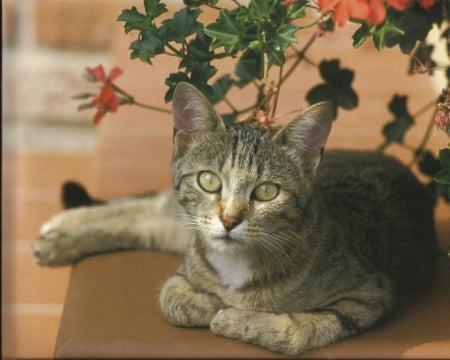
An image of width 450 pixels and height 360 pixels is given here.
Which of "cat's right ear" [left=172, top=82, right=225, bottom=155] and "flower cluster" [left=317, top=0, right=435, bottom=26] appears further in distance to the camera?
"cat's right ear" [left=172, top=82, right=225, bottom=155]

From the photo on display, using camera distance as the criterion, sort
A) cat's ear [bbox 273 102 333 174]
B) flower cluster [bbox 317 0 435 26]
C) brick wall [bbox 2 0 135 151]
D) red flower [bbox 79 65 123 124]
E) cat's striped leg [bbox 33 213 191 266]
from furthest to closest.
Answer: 1. brick wall [bbox 2 0 135 151]
2. cat's striped leg [bbox 33 213 191 266]
3. red flower [bbox 79 65 123 124]
4. cat's ear [bbox 273 102 333 174]
5. flower cluster [bbox 317 0 435 26]

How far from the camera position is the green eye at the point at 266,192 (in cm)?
129

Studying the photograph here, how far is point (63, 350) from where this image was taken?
4.07 feet

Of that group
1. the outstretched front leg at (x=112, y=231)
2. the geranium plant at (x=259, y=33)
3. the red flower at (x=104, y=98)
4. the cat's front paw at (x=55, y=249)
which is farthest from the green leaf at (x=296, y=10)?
the cat's front paw at (x=55, y=249)

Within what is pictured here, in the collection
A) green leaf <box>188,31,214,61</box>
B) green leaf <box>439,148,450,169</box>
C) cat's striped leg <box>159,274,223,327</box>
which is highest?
green leaf <box>188,31,214,61</box>

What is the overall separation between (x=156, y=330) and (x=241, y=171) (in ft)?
0.77

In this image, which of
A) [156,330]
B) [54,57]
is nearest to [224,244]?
[156,330]

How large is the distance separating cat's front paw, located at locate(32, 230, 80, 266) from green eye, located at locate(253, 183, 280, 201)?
519mm

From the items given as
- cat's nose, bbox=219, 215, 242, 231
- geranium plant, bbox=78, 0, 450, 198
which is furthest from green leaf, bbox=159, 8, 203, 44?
cat's nose, bbox=219, 215, 242, 231

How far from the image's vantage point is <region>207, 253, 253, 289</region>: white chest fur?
1347 mm

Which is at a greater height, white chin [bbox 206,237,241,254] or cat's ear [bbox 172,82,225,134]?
cat's ear [bbox 172,82,225,134]

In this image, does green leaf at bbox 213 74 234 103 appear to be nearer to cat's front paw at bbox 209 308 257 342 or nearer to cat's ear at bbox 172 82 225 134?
cat's ear at bbox 172 82 225 134

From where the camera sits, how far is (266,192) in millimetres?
1299

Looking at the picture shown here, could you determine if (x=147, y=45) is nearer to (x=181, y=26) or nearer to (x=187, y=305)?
(x=181, y=26)
